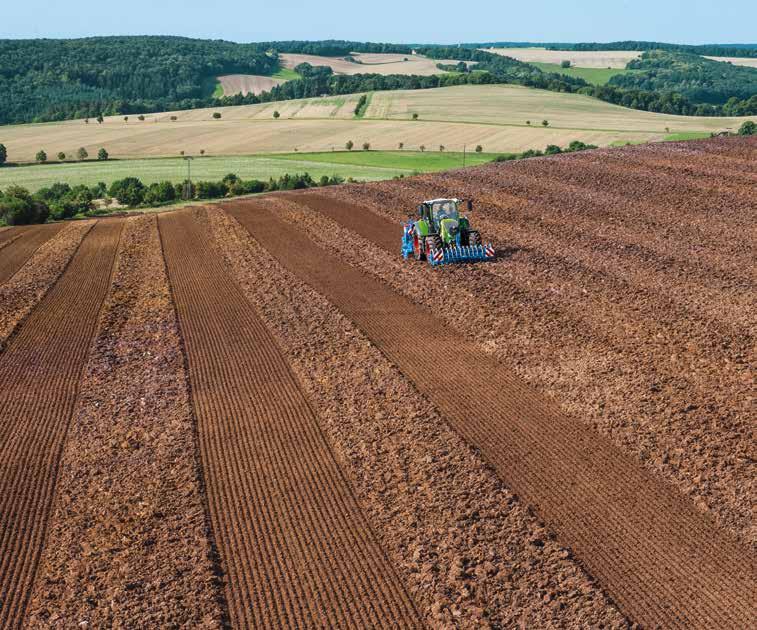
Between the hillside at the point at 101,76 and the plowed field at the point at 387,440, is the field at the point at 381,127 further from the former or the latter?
the plowed field at the point at 387,440

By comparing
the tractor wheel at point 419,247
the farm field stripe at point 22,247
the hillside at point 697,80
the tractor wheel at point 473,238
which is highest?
the hillside at point 697,80

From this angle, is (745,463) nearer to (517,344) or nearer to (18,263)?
(517,344)

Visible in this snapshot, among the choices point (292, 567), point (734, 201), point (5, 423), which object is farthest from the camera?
point (734, 201)

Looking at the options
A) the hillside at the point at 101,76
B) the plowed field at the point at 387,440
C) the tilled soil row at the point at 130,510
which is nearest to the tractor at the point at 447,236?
the plowed field at the point at 387,440

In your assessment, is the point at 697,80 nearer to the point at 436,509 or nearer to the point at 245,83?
the point at 245,83

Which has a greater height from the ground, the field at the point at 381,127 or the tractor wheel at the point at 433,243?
the field at the point at 381,127

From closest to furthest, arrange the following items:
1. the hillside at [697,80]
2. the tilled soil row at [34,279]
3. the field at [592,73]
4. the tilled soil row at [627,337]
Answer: the tilled soil row at [627,337] → the tilled soil row at [34,279] → the hillside at [697,80] → the field at [592,73]

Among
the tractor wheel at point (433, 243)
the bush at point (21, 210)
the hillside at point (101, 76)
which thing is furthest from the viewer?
the hillside at point (101, 76)

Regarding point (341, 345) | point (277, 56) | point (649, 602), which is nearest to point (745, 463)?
point (649, 602)
